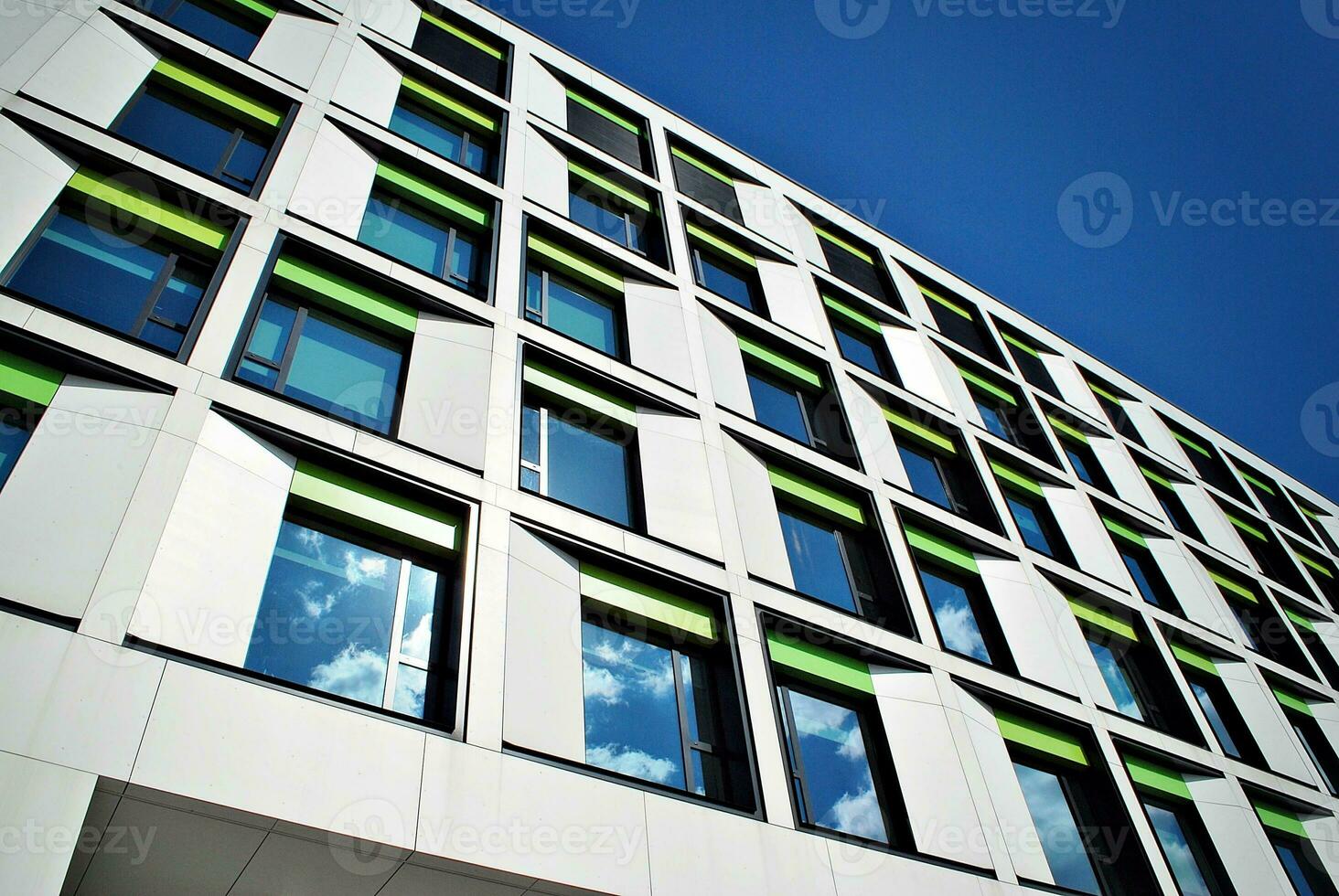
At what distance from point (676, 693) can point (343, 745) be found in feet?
13.0

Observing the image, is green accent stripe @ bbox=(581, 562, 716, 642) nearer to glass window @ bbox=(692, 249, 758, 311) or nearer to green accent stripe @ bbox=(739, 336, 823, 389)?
green accent stripe @ bbox=(739, 336, 823, 389)

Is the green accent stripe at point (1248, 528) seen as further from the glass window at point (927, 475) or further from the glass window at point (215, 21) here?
the glass window at point (215, 21)

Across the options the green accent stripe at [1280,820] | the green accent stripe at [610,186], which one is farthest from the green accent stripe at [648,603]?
the green accent stripe at [1280,820]

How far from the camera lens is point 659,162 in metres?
18.7

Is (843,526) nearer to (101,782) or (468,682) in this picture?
(468,682)

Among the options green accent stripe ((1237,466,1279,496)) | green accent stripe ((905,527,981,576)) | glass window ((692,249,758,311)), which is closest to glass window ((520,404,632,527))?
green accent stripe ((905,527,981,576))

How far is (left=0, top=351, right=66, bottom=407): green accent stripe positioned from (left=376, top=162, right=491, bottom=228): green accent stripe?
6434 mm

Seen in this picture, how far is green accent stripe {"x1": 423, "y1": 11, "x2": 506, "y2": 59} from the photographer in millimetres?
18016

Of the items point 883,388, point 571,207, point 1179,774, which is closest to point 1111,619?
point 1179,774

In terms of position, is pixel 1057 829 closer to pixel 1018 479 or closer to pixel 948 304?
pixel 1018 479

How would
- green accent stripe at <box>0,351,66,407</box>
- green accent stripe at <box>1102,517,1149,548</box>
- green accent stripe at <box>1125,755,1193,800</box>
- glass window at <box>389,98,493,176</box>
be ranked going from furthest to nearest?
green accent stripe at <box>1102,517,1149,548</box>
glass window at <box>389,98,493,176</box>
green accent stripe at <box>1125,755,1193,800</box>
green accent stripe at <box>0,351,66,407</box>

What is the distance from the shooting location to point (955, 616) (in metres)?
14.0

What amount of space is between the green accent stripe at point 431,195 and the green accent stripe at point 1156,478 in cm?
1890

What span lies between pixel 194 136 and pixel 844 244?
15.1 meters
